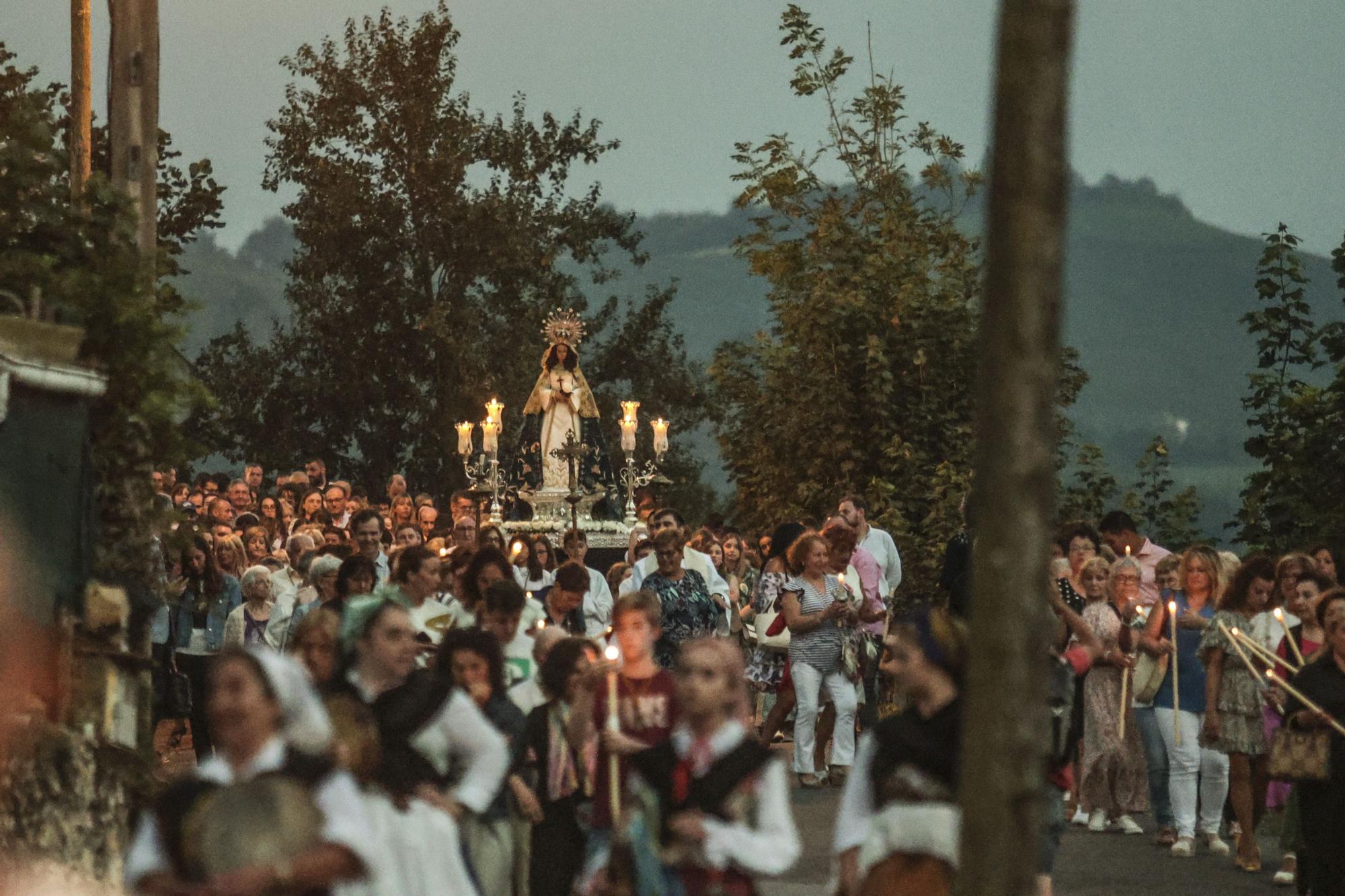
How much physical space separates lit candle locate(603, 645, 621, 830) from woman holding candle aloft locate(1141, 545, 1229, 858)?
22.5 ft

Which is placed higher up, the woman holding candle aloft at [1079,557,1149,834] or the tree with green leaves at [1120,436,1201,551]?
the tree with green leaves at [1120,436,1201,551]

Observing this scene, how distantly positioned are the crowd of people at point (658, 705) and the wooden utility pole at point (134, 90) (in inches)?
89.5

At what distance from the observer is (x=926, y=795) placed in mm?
7355

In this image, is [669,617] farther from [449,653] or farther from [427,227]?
[427,227]

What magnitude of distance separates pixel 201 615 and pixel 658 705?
9.21 metres

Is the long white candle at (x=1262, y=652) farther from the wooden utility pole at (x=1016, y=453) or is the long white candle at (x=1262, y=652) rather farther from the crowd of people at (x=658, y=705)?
the wooden utility pole at (x=1016, y=453)

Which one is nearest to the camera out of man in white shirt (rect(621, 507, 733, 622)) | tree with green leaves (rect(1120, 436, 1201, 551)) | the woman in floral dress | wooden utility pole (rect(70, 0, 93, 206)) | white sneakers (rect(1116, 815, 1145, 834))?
white sneakers (rect(1116, 815, 1145, 834))

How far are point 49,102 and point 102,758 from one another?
3581mm

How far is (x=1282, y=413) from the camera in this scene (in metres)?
23.2

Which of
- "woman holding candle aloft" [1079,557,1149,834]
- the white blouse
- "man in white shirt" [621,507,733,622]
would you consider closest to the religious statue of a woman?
"man in white shirt" [621,507,733,622]

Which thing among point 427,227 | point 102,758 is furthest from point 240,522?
point 427,227

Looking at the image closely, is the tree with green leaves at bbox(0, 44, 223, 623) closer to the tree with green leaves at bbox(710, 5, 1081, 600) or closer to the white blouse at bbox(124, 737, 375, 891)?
the white blouse at bbox(124, 737, 375, 891)

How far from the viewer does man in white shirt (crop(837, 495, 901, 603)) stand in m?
19.7

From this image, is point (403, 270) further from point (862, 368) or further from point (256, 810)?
point (256, 810)
